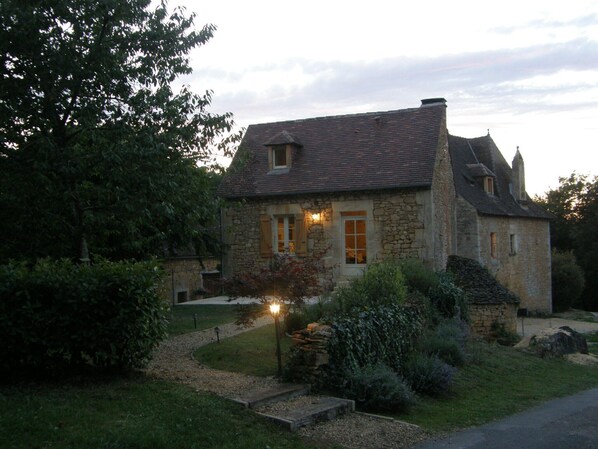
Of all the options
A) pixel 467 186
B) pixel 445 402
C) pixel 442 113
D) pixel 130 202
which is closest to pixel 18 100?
Result: pixel 130 202

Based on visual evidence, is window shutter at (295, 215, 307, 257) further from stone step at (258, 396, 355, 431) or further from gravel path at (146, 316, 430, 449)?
stone step at (258, 396, 355, 431)

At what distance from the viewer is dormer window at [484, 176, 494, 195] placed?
2783 cm

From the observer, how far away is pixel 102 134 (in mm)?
10883

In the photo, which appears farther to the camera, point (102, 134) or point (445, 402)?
point (102, 134)

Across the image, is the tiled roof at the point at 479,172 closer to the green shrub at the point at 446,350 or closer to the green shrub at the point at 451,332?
the green shrub at the point at 451,332

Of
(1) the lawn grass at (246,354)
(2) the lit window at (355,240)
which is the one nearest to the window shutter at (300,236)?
(2) the lit window at (355,240)

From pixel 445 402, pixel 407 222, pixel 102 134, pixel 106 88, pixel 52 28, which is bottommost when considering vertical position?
pixel 445 402

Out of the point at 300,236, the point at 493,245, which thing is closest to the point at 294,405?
the point at 300,236

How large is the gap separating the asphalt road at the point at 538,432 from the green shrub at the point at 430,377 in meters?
1.23

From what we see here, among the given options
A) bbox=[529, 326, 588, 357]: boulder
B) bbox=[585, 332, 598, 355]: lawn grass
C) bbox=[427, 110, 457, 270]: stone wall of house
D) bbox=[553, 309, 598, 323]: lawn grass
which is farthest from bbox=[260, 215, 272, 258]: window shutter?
bbox=[553, 309, 598, 323]: lawn grass

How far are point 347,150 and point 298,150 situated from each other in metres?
1.82

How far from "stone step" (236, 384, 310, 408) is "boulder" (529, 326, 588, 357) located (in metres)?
9.34

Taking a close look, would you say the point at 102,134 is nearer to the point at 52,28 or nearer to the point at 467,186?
the point at 52,28

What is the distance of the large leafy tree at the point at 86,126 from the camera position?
10.4 metres
